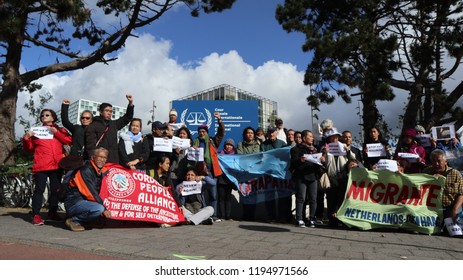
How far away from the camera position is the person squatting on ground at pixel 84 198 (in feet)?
17.5

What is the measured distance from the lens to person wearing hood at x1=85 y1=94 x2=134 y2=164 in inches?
237

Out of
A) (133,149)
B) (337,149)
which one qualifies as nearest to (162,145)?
(133,149)

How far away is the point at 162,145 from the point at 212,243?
286cm

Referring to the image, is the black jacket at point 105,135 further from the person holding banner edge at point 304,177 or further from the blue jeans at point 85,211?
the person holding banner edge at point 304,177

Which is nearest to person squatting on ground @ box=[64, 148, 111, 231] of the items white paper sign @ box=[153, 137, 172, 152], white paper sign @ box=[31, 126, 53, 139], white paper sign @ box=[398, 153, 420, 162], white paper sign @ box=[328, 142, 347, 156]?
white paper sign @ box=[31, 126, 53, 139]

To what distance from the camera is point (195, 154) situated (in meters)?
7.09

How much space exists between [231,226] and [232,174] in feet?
4.95

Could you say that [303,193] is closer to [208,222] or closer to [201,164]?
[208,222]

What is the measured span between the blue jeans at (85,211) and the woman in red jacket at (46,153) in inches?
40.7

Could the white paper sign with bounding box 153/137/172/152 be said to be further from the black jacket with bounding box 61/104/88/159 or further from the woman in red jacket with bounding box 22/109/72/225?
the woman in red jacket with bounding box 22/109/72/225

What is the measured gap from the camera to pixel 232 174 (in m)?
7.68

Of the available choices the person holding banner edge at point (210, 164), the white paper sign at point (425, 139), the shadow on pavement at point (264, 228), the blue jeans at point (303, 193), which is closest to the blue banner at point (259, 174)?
Result: the person holding banner edge at point (210, 164)

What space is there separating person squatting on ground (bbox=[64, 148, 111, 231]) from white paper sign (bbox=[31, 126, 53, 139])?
1.10m

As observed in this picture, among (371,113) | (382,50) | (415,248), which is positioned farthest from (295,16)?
(415,248)
